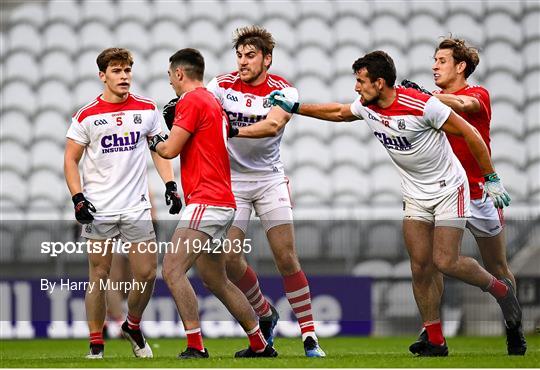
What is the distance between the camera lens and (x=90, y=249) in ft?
26.2

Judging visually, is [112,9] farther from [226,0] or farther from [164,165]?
[164,165]

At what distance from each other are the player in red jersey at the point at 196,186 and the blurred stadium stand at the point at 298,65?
721 centimetres

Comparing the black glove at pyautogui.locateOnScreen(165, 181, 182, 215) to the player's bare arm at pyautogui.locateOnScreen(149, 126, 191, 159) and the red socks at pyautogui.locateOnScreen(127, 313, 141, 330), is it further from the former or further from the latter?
the red socks at pyautogui.locateOnScreen(127, 313, 141, 330)

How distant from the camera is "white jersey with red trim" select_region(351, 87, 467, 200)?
756 cm

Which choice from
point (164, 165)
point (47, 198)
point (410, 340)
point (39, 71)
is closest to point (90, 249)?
point (164, 165)

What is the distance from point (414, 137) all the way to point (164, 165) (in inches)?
73.0

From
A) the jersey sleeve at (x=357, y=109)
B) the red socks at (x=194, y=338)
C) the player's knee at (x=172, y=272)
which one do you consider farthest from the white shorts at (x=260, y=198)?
the red socks at (x=194, y=338)

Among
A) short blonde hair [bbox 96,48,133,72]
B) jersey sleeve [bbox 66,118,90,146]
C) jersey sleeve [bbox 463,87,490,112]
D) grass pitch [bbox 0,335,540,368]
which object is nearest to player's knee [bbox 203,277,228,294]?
grass pitch [bbox 0,335,540,368]

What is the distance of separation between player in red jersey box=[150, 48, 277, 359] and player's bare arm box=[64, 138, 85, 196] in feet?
2.46

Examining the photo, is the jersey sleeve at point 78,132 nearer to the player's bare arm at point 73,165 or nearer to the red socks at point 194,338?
the player's bare arm at point 73,165

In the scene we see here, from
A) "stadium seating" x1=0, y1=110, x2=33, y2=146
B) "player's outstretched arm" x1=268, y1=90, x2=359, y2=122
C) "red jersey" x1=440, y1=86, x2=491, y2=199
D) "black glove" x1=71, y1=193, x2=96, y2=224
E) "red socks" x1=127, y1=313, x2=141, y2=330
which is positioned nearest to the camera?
"black glove" x1=71, y1=193, x2=96, y2=224

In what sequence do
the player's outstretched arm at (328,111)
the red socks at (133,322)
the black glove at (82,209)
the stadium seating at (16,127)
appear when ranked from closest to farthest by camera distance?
1. the black glove at (82,209)
2. the player's outstretched arm at (328,111)
3. the red socks at (133,322)
4. the stadium seating at (16,127)

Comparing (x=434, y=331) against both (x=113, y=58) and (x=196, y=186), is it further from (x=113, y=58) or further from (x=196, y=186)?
(x=113, y=58)

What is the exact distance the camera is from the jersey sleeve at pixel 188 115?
7.24 m
